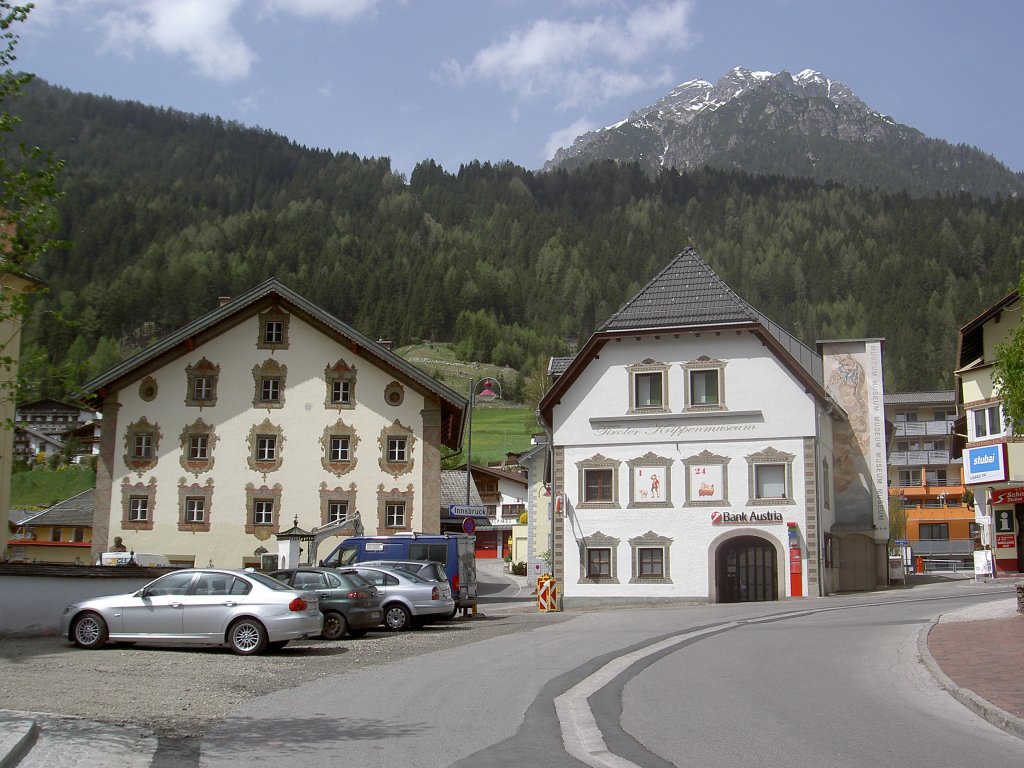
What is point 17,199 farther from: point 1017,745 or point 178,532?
point 178,532

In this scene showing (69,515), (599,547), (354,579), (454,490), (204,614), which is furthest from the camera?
(454,490)

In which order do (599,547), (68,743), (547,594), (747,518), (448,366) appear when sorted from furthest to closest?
(448,366) → (599,547) → (747,518) → (547,594) → (68,743)

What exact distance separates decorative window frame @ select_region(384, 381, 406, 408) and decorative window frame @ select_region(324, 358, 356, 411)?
1.32 metres

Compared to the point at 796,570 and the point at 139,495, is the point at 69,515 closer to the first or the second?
the point at 139,495

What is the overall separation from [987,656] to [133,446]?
114ft

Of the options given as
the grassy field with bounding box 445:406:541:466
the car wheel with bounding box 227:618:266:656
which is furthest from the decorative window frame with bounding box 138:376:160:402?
the grassy field with bounding box 445:406:541:466

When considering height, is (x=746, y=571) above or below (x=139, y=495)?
below

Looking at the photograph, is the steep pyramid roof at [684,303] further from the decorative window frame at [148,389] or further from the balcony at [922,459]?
the balcony at [922,459]

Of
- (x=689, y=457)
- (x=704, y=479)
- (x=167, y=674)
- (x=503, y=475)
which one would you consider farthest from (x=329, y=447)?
(x=503, y=475)

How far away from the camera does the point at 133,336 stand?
157m

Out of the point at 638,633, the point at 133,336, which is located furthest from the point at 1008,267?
the point at 638,633

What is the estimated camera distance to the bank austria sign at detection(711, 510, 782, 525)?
38375 millimetres

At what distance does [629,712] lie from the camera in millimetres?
11500

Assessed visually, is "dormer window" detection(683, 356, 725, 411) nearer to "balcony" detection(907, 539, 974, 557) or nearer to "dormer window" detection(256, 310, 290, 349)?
"dormer window" detection(256, 310, 290, 349)
